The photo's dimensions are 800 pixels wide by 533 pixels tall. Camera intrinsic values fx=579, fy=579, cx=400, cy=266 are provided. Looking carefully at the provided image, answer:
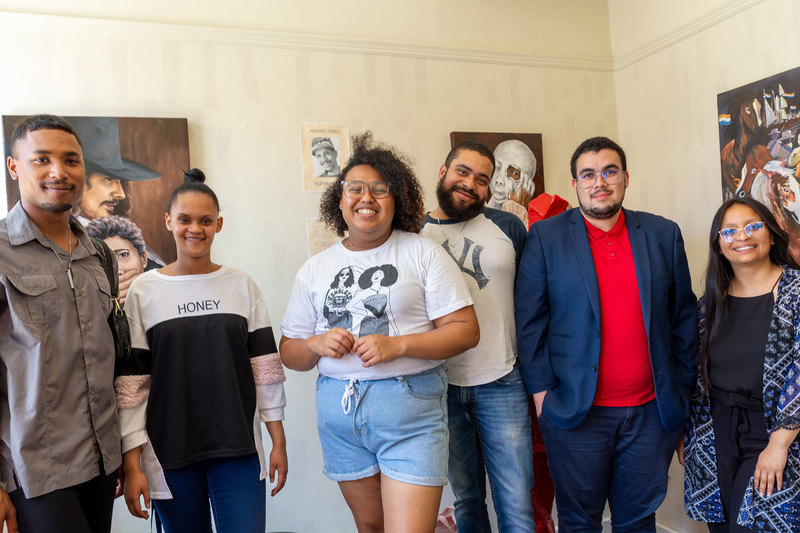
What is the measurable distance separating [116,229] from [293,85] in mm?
1094

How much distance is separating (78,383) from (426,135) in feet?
7.09

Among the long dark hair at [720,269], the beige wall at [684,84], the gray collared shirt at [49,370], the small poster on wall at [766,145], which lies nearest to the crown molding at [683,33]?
the beige wall at [684,84]

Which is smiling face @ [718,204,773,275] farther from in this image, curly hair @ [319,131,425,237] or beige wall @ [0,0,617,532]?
beige wall @ [0,0,617,532]

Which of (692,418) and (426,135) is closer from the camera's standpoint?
(692,418)

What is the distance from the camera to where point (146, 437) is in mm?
1700

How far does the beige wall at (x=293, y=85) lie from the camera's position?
8.56 ft

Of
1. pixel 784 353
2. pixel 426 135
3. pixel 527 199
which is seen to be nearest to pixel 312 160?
pixel 426 135

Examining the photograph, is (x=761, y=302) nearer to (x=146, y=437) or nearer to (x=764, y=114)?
(x=764, y=114)

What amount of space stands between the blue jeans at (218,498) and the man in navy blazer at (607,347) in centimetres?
100

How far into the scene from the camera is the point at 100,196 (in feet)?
8.49

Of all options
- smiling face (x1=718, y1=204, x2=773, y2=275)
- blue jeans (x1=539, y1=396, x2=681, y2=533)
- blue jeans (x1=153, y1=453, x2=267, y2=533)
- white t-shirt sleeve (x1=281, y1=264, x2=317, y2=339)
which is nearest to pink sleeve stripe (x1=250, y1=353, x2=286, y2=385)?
white t-shirt sleeve (x1=281, y1=264, x2=317, y2=339)

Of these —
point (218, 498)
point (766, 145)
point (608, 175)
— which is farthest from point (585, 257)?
point (218, 498)

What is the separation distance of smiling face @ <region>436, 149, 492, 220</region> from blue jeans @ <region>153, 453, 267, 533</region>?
43.3 inches

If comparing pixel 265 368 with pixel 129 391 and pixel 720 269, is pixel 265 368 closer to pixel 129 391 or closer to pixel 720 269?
pixel 129 391
